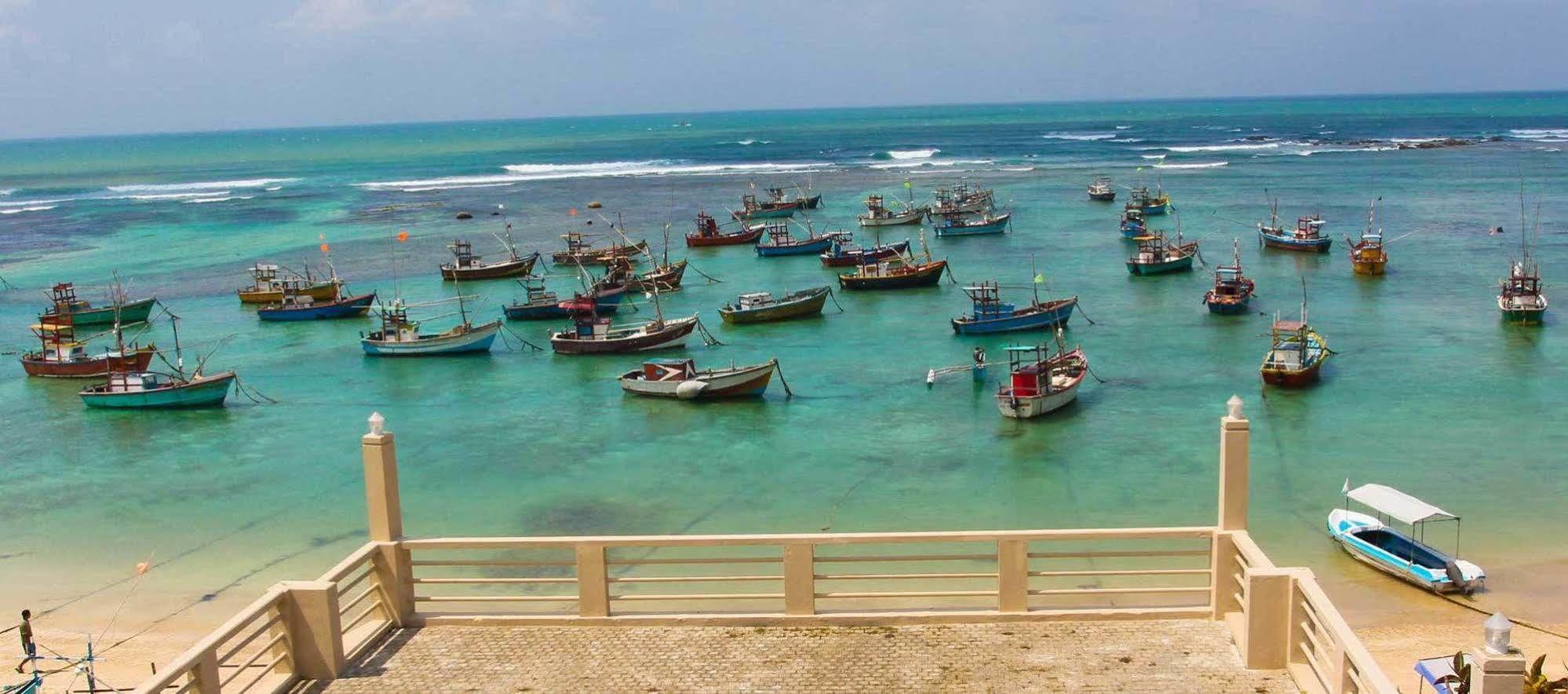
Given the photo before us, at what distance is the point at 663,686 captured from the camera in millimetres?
8805

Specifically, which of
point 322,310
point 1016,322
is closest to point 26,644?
point 1016,322

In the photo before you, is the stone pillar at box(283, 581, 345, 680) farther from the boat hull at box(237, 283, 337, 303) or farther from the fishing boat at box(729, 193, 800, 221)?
the fishing boat at box(729, 193, 800, 221)

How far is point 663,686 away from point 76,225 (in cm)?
8437

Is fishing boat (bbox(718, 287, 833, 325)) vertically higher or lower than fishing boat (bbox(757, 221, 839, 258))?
lower

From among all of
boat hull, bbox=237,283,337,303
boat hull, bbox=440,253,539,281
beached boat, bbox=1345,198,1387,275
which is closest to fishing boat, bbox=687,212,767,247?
boat hull, bbox=440,253,539,281

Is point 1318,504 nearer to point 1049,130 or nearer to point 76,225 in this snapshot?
point 76,225

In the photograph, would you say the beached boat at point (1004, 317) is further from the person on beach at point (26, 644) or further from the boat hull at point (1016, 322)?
the person on beach at point (26, 644)

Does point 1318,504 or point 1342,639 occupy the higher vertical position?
point 1342,639

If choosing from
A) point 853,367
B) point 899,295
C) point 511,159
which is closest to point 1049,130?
point 511,159

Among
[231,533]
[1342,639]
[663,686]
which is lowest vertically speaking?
[231,533]

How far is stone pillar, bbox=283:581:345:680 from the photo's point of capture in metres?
8.92

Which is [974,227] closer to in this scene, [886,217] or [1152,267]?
[886,217]

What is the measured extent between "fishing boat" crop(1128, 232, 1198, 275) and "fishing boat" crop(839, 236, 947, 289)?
255 inches

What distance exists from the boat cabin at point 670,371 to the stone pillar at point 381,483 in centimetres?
1988
